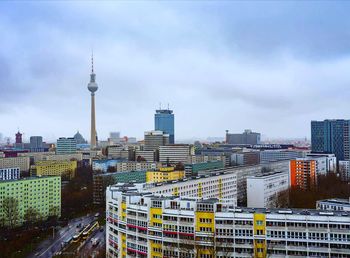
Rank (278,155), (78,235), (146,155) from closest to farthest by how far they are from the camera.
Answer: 1. (78,235)
2. (278,155)
3. (146,155)

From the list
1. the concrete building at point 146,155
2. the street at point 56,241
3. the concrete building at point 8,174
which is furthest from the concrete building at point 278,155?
the street at point 56,241

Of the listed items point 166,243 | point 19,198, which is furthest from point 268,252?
point 19,198

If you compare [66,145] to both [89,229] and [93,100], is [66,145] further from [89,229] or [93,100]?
[89,229]

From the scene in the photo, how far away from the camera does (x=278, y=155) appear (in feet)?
121

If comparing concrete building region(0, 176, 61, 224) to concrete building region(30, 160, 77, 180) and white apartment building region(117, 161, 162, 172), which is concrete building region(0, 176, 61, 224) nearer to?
concrete building region(30, 160, 77, 180)

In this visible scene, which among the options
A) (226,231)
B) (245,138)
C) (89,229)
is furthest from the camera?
(245,138)

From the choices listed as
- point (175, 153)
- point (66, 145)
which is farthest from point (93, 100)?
point (175, 153)

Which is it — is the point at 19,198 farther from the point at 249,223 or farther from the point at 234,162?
the point at 234,162

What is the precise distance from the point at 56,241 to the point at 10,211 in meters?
2.71

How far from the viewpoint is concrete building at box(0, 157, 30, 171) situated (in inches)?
1268

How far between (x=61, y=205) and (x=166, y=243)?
1134cm

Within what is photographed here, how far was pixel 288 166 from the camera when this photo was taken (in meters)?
23.0

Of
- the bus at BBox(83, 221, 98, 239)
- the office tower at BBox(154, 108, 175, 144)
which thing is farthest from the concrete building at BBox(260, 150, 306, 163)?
the bus at BBox(83, 221, 98, 239)

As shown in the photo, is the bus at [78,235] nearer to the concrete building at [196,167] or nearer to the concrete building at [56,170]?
the concrete building at [196,167]
